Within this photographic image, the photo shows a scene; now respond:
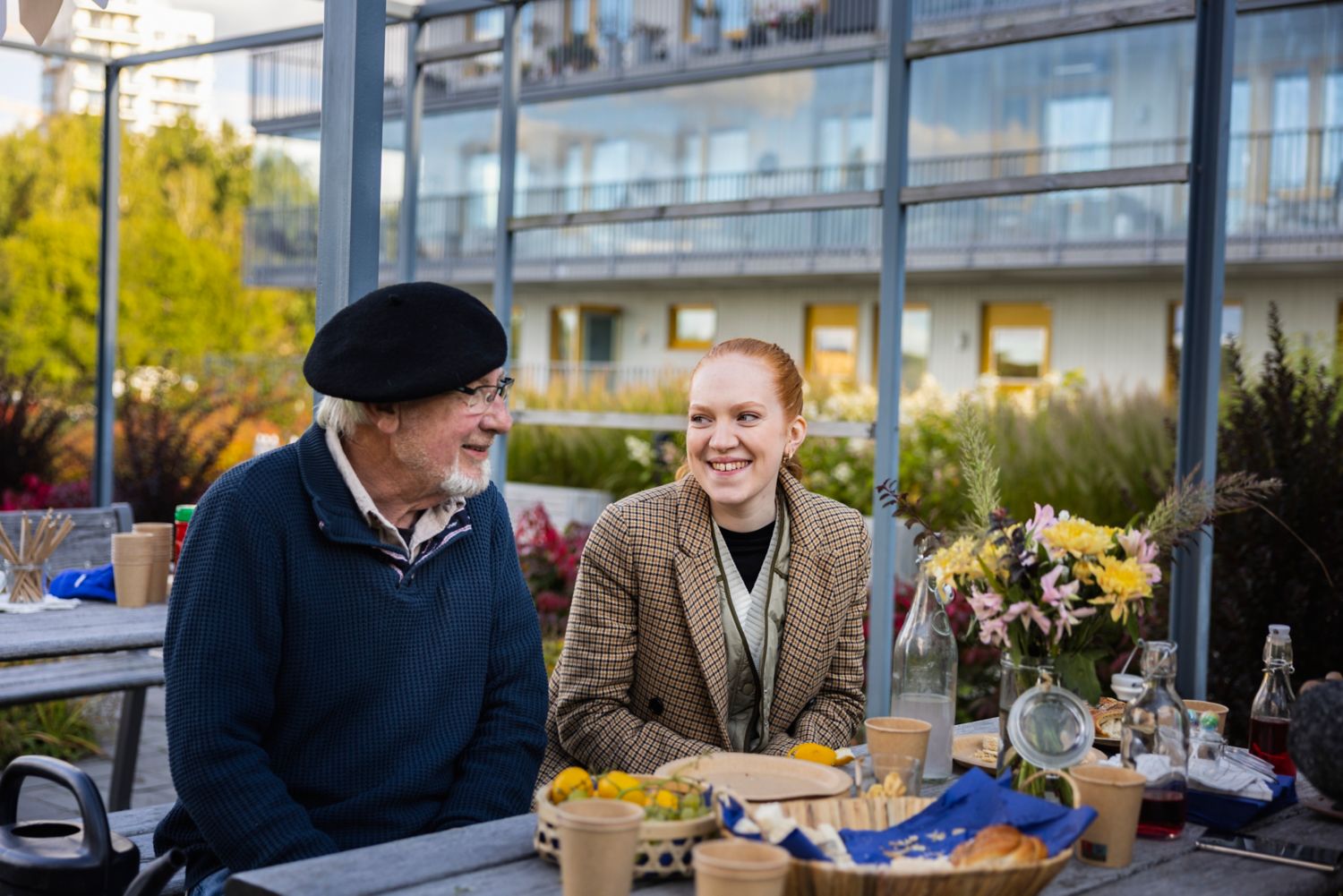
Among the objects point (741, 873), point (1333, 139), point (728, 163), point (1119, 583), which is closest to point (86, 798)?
point (741, 873)

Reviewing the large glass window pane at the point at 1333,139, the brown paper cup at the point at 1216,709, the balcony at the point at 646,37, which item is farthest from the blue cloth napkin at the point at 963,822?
the large glass window pane at the point at 1333,139

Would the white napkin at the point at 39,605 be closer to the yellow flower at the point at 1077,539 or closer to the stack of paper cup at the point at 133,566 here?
the stack of paper cup at the point at 133,566

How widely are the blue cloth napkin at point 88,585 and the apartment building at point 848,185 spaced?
40.2ft

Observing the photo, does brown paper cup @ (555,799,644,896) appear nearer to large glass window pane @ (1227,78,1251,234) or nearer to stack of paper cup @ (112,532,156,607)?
stack of paper cup @ (112,532,156,607)

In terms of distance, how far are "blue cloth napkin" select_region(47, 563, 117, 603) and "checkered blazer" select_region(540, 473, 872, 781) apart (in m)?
1.60

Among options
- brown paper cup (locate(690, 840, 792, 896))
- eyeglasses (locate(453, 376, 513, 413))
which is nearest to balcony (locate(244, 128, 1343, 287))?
eyeglasses (locate(453, 376, 513, 413))

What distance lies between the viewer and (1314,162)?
1836 cm

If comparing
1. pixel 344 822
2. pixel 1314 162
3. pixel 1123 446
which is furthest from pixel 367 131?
pixel 1314 162

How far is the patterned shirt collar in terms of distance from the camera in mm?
2352

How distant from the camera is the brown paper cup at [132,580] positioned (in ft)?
12.4

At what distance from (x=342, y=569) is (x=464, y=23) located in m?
20.3

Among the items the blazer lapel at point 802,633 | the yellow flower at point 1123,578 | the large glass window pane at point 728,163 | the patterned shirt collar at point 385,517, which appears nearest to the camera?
the yellow flower at point 1123,578

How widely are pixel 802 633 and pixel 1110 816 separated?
1.05 metres

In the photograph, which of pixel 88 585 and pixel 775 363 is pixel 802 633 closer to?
pixel 775 363
